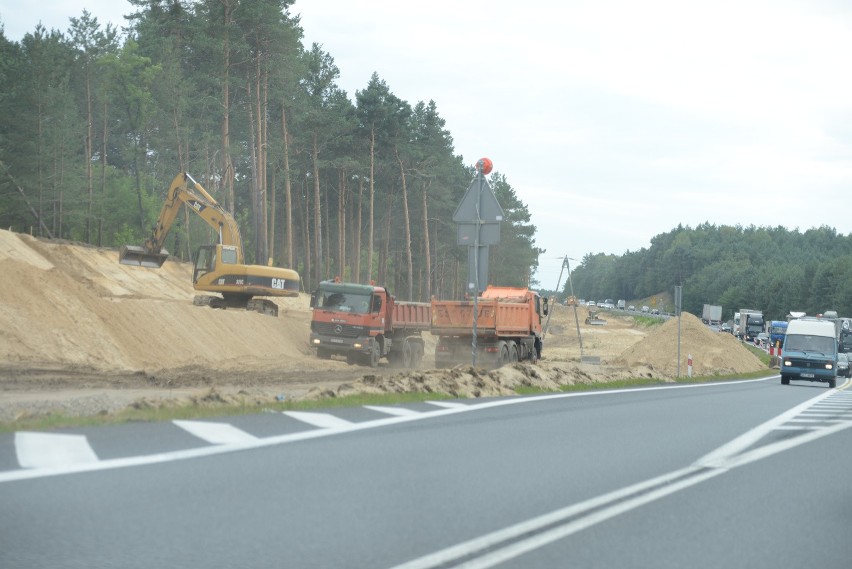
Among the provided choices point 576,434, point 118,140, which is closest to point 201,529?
point 576,434

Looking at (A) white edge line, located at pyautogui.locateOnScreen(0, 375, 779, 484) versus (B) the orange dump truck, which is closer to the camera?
(A) white edge line, located at pyautogui.locateOnScreen(0, 375, 779, 484)

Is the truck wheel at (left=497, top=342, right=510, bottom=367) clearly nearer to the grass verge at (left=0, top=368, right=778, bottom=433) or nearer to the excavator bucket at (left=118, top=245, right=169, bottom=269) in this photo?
the excavator bucket at (left=118, top=245, right=169, bottom=269)

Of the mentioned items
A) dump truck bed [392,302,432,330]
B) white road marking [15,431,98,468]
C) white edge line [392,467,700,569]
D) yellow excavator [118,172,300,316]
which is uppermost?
yellow excavator [118,172,300,316]

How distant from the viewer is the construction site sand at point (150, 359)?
17.0 metres

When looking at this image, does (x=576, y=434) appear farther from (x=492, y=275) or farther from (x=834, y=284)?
(x=834, y=284)

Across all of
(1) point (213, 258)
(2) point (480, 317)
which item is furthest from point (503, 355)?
(1) point (213, 258)

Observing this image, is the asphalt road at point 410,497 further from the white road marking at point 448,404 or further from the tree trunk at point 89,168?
the tree trunk at point 89,168

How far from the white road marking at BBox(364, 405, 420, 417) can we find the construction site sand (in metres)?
1.51

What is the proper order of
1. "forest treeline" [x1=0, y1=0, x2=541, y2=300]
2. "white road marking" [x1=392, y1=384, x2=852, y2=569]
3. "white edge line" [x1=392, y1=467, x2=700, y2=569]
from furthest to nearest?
"forest treeline" [x1=0, y1=0, x2=541, y2=300]
"white road marking" [x1=392, y1=384, x2=852, y2=569]
"white edge line" [x1=392, y1=467, x2=700, y2=569]

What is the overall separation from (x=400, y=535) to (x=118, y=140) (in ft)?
286

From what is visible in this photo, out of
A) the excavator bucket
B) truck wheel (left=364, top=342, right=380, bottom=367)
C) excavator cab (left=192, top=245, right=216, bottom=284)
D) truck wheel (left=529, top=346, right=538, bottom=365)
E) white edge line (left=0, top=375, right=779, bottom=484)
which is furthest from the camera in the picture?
truck wheel (left=529, top=346, right=538, bottom=365)

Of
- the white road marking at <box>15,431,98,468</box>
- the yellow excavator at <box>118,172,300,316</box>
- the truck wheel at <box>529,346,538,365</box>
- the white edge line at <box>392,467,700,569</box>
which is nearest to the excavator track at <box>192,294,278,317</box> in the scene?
the yellow excavator at <box>118,172,300,316</box>

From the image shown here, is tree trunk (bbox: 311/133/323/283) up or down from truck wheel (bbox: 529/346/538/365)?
up

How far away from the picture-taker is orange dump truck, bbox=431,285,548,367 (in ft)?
112
